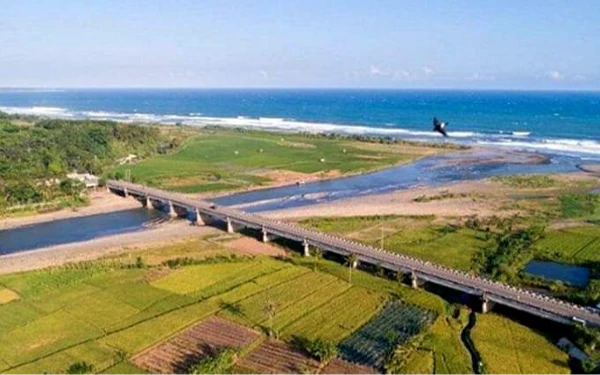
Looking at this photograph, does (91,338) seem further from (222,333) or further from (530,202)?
(530,202)

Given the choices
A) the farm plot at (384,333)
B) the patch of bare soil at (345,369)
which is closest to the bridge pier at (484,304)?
the farm plot at (384,333)

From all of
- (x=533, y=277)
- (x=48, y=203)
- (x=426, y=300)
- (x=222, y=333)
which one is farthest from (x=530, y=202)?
(x=48, y=203)

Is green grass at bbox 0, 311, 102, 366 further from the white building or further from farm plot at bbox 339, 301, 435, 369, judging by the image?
the white building

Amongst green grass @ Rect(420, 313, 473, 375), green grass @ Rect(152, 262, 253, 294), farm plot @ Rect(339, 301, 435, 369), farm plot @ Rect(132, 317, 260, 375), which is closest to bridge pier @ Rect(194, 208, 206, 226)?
green grass @ Rect(152, 262, 253, 294)

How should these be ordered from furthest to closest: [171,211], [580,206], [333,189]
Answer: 1. [333,189]
2. [580,206]
3. [171,211]

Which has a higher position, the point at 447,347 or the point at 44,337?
the point at 447,347

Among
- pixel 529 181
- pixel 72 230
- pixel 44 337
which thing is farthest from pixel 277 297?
pixel 529 181

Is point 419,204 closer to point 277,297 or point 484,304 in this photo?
point 484,304
